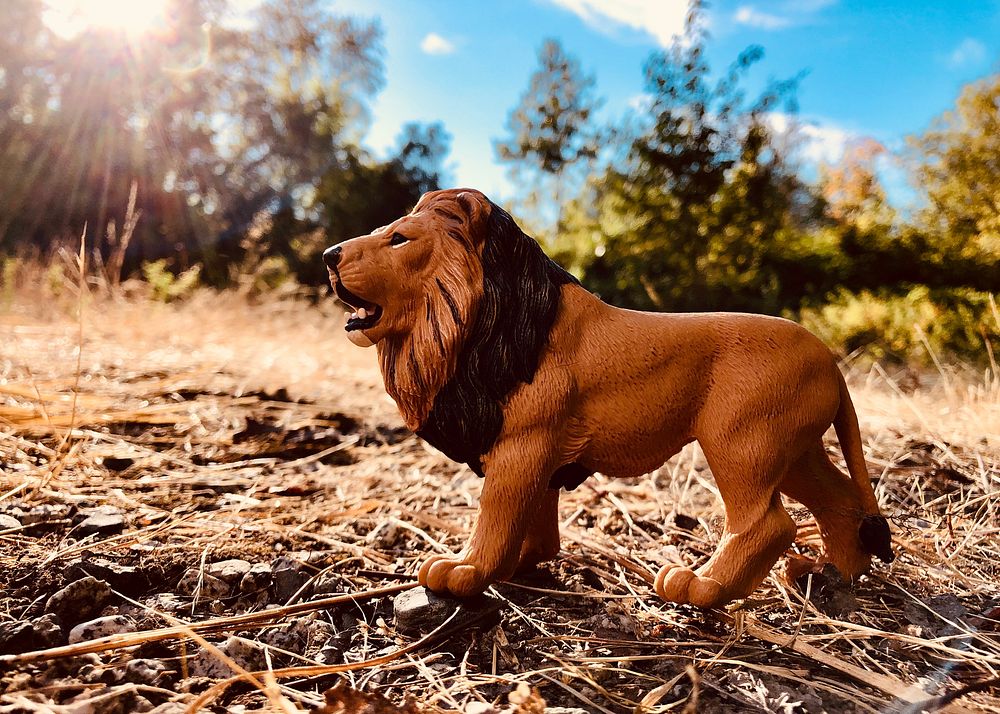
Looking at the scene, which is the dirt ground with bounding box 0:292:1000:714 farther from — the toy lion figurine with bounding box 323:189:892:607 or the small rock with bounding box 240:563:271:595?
the toy lion figurine with bounding box 323:189:892:607

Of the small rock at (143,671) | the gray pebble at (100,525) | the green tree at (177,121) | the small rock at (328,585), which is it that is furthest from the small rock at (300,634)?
the green tree at (177,121)

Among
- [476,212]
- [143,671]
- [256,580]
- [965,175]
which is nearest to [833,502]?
[476,212]

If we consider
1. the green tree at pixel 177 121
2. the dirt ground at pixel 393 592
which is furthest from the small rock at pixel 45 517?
the green tree at pixel 177 121

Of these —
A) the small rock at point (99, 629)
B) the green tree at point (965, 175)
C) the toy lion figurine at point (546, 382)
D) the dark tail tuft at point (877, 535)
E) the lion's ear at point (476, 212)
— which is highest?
the green tree at point (965, 175)

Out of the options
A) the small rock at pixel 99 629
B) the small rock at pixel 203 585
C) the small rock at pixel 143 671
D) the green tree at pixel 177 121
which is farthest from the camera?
the green tree at pixel 177 121

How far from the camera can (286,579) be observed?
161 centimetres

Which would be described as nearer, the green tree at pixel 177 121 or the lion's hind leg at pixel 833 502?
the lion's hind leg at pixel 833 502

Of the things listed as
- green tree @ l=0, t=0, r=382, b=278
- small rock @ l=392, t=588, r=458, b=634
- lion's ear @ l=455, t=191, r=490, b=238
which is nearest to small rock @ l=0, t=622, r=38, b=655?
small rock @ l=392, t=588, r=458, b=634

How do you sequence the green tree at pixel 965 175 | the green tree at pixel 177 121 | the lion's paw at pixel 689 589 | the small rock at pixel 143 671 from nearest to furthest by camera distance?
1. the small rock at pixel 143 671
2. the lion's paw at pixel 689 589
3. the green tree at pixel 965 175
4. the green tree at pixel 177 121

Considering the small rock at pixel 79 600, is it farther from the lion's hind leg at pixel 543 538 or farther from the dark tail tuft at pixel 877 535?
the dark tail tuft at pixel 877 535

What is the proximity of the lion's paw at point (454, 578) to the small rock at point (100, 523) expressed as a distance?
103 centimetres

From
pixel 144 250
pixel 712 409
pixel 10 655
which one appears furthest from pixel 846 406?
pixel 144 250

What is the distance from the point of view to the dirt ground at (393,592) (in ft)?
4.00

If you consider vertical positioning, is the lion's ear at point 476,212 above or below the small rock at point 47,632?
above
